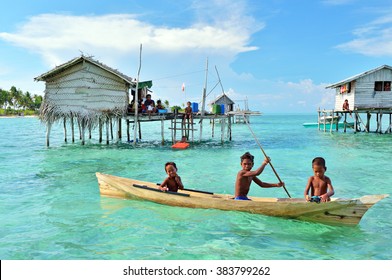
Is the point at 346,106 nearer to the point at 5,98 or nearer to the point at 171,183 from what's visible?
the point at 171,183

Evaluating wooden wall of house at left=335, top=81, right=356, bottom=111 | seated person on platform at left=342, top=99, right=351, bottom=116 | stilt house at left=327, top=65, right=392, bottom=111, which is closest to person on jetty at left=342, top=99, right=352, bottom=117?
seated person on platform at left=342, top=99, right=351, bottom=116

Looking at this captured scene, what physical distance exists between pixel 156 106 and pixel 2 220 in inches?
608

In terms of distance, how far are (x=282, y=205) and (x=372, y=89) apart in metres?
25.4

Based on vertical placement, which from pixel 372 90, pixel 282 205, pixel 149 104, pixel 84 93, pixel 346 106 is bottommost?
pixel 282 205

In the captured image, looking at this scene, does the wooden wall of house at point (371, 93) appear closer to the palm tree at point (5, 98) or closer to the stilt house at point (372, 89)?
the stilt house at point (372, 89)

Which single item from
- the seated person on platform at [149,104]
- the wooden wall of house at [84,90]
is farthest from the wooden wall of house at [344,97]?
the wooden wall of house at [84,90]

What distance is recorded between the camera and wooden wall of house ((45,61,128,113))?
68.9ft

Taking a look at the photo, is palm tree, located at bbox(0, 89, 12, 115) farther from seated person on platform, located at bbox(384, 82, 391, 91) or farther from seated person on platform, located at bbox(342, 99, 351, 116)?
seated person on platform, located at bbox(384, 82, 391, 91)

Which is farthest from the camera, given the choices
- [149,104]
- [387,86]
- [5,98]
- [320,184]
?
[5,98]

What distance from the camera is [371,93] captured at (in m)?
28.7

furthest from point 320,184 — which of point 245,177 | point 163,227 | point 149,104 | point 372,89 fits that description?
point 372,89

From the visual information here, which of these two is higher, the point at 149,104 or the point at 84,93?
the point at 84,93

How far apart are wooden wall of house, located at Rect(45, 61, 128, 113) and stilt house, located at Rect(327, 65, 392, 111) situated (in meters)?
18.6
